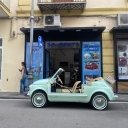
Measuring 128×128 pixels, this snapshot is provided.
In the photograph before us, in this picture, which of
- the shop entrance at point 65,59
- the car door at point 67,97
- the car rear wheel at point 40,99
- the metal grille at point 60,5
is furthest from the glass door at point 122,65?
the car rear wheel at point 40,99

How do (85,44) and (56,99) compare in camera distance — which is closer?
(56,99)

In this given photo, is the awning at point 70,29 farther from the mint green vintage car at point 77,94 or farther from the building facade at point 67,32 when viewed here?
the mint green vintage car at point 77,94

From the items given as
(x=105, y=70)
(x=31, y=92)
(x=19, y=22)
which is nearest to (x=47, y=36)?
(x=19, y=22)

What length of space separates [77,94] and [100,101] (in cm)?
92

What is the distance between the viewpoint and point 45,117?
239 inches

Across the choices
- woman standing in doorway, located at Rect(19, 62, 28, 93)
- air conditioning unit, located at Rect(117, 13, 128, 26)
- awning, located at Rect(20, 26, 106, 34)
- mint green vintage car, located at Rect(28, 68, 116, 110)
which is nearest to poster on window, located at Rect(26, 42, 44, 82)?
woman standing in doorway, located at Rect(19, 62, 28, 93)

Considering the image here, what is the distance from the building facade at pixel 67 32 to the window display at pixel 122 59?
62 mm

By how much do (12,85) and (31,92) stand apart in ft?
15.5

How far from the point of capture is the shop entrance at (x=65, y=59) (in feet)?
40.1

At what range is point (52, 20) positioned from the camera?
11.7 meters

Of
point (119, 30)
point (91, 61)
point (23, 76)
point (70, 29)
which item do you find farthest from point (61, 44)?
point (119, 30)

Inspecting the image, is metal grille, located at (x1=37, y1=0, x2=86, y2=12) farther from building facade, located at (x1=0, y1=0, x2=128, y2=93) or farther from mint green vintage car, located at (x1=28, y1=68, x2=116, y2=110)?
mint green vintage car, located at (x1=28, y1=68, x2=116, y2=110)

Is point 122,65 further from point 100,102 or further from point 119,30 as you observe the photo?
point 100,102

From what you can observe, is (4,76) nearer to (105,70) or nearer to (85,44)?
(85,44)
